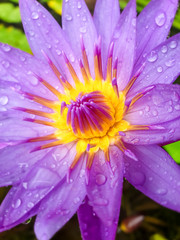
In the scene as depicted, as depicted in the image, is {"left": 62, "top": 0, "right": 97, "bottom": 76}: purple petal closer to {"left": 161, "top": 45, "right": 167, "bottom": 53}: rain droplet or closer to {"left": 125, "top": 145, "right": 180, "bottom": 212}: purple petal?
{"left": 161, "top": 45, "right": 167, "bottom": 53}: rain droplet

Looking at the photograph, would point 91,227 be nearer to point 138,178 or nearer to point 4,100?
point 138,178

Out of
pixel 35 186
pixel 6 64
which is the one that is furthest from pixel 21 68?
pixel 35 186

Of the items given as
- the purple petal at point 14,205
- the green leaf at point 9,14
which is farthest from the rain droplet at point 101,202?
the green leaf at point 9,14

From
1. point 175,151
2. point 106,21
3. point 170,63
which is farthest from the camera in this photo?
point 175,151

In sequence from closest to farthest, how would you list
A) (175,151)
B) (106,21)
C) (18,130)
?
(18,130), (106,21), (175,151)

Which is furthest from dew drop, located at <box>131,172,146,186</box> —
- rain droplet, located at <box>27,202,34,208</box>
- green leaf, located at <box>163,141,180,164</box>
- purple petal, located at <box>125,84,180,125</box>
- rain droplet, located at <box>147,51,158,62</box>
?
green leaf, located at <box>163,141,180,164</box>

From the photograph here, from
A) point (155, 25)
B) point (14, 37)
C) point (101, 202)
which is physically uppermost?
point (14, 37)

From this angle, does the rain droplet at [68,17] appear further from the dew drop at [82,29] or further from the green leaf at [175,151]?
the green leaf at [175,151]
